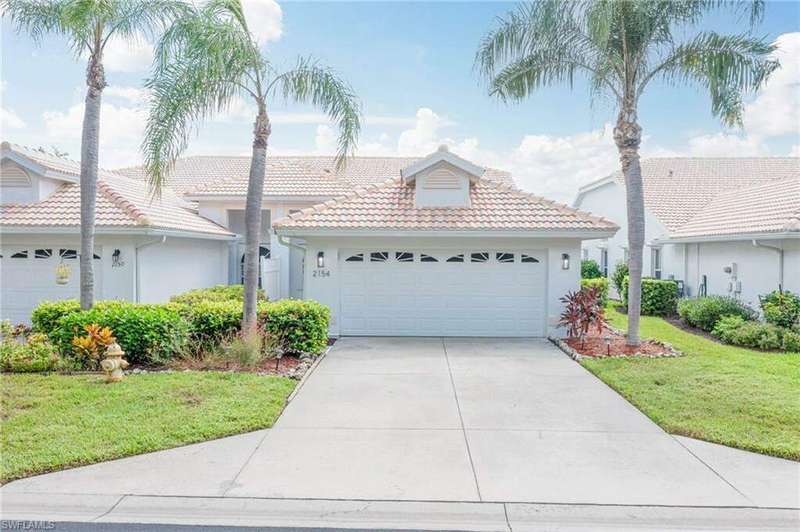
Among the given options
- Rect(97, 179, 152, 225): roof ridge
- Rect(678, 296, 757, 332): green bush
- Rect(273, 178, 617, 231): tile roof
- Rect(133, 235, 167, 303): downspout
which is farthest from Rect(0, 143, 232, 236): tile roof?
Rect(678, 296, 757, 332): green bush

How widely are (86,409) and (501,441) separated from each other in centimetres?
568

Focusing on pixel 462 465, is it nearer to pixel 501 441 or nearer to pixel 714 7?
pixel 501 441

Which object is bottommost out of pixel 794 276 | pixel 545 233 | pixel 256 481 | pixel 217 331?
pixel 256 481

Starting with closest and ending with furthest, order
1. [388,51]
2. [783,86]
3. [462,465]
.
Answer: [462,465], [783,86], [388,51]

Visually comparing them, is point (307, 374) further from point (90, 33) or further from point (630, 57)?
point (630, 57)

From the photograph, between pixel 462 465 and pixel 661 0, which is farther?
pixel 661 0

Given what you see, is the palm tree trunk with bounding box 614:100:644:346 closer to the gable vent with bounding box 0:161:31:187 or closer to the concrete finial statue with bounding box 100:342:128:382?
the concrete finial statue with bounding box 100:342:128:382

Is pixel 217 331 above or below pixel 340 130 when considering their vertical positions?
below

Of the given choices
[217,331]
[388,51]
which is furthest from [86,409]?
[388,51]

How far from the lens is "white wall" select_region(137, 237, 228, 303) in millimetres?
13625

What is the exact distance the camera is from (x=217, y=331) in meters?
10.2

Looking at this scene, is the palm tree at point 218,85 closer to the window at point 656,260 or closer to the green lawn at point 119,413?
the green lawn at point 119,413

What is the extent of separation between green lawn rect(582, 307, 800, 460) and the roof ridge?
1122 cm

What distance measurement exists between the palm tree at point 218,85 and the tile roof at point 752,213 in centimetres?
1169
